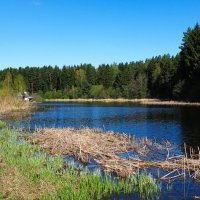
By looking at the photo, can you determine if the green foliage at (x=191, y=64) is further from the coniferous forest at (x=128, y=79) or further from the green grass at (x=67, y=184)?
the green grass at (x=67, y=184)

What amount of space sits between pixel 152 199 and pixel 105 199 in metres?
1.81

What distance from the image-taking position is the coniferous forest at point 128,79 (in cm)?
10294

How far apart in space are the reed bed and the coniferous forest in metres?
69.3

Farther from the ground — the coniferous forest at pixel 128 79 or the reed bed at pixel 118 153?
the coniferous forest at pixel 128 79

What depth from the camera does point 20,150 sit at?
24.4m

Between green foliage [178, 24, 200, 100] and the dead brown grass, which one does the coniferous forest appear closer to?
green foliage [178, 24, 200, 100]

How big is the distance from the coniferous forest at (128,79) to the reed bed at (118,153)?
6927 cm

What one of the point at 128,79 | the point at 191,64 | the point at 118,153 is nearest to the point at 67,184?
the point at 118,153

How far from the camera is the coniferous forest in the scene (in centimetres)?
10294

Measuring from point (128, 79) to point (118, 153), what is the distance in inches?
5175

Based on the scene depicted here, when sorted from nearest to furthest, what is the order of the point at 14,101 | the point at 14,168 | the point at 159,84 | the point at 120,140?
the point at 14,168 < the point at 120,140 < the point at 14,101 < the point at 159,84

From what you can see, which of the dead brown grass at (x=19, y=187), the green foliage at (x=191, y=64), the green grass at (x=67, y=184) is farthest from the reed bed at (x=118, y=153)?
the green foliage at (x=191, y=64)

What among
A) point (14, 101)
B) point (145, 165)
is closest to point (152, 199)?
point (145, 165)

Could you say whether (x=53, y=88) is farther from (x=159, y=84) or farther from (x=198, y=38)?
(x=198, y=38)
